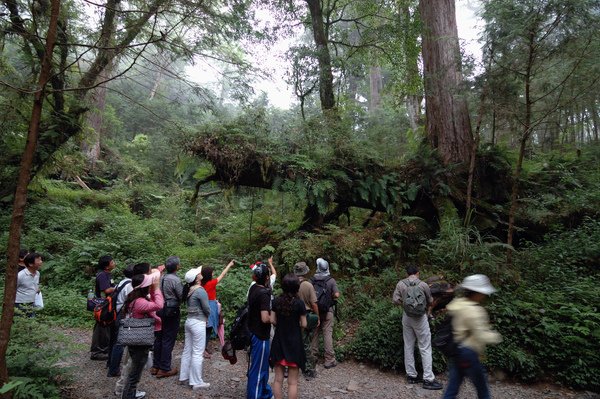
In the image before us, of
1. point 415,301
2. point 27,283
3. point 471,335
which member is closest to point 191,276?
point 27,283

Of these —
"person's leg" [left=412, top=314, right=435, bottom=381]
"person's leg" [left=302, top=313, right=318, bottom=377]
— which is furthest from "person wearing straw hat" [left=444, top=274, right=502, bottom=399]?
"person's leg" [left=302, top=313, right=318, bottom=377]

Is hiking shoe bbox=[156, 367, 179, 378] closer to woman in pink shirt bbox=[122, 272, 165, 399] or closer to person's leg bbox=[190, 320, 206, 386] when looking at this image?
person's leg bbox=[190, 320, 206, 386]

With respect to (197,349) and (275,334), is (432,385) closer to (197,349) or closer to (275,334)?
(275,334)

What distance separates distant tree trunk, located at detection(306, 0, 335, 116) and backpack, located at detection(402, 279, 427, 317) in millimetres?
6461

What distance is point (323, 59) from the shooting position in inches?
443

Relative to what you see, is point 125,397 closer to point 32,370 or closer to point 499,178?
point 32,370

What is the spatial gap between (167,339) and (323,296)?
2.58 meters

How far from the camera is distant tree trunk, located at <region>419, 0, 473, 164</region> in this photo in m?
10.1

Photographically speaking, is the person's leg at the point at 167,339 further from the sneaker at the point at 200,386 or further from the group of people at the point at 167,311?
the sneaker at the point at 200,386

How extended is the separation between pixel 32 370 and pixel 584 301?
8.30 m

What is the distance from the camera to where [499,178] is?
10062 millimetres

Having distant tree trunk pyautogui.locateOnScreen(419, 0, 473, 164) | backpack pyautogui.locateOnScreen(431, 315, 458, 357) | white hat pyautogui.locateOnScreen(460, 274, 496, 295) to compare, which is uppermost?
distant tree trunk pyautogui.locateOnScreen(419, 0, 473, 164)

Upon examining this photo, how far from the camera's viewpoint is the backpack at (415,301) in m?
5.48

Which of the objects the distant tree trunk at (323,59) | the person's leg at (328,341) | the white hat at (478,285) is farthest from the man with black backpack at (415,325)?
the distant tree trunk at (323,59)
